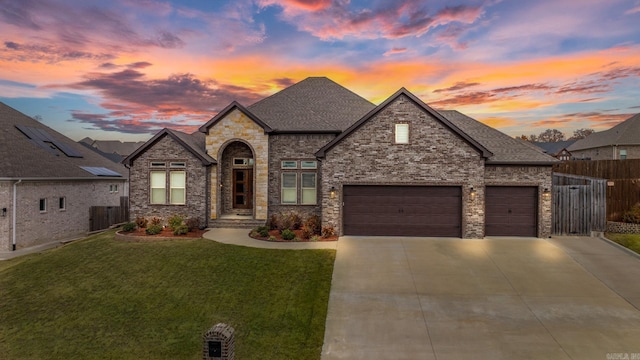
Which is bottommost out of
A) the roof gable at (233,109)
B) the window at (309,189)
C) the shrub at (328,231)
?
the shrub at (328,231)

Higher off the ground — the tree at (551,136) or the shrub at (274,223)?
the tree at (551,136)

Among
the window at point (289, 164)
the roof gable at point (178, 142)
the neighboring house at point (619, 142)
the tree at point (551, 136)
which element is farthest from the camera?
the tree at point (551, 136)

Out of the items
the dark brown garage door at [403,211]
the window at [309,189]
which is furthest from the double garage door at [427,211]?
the window at [309,189]

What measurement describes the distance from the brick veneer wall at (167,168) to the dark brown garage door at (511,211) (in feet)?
46.0

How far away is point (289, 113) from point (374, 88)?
8807 mm

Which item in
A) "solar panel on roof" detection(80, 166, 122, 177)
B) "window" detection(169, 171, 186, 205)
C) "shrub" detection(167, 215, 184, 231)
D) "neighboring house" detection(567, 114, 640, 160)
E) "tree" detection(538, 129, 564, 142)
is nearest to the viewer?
"shrub" detection(167, 215, 184, 231)

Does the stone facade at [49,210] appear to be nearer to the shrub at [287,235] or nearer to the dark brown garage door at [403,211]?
the shrub at [287,235]

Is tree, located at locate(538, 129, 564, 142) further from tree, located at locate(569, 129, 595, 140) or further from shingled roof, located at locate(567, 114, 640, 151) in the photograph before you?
shingled roof, located at locate(567, 114, 640, 151)

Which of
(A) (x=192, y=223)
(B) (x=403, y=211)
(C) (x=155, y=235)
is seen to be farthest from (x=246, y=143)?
(B) (x=403, y=211)

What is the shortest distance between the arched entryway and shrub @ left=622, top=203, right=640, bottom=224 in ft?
59.6

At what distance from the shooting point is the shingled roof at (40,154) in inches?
690

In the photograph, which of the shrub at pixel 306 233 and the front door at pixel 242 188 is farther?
the front door at pixel 242 188

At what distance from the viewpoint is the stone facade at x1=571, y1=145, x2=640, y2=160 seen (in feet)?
120

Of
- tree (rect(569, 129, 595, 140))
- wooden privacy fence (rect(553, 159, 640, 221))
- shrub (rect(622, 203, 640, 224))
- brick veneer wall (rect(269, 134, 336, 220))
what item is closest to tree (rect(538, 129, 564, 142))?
tree (rect(569, 129, 595, 140))
